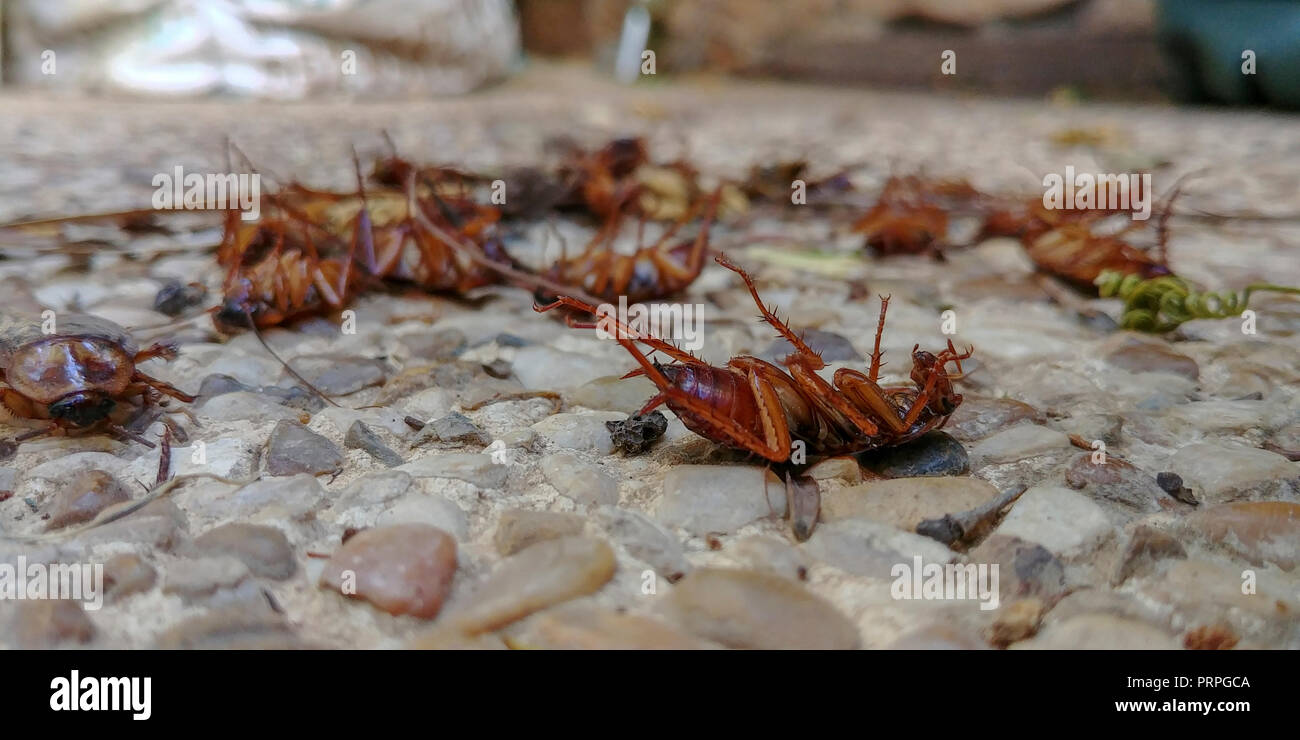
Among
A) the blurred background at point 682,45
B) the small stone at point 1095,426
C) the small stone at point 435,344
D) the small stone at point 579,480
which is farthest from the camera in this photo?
the blurred background at point 682,45

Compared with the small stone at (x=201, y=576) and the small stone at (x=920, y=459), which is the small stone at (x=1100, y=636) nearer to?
the small stone at (x=920, y=459)

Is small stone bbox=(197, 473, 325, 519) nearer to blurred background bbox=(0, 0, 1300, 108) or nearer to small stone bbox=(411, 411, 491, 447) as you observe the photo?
small stone bbox=(411, 411, 491, 447)

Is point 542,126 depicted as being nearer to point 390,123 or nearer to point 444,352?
point 390,123

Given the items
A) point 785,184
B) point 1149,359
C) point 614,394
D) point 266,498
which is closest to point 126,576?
point 266,498

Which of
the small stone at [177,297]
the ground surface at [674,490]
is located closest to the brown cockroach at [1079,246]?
the ground surface at [674,490]

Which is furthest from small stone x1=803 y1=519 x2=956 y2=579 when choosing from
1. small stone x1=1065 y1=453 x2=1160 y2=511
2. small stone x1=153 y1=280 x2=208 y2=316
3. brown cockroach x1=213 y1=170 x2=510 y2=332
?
small stone x1=153 y1=280 x2=208 y2=316

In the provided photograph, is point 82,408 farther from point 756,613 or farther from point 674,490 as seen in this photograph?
point 756,613

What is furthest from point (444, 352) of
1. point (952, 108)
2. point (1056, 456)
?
point (952, 108)
